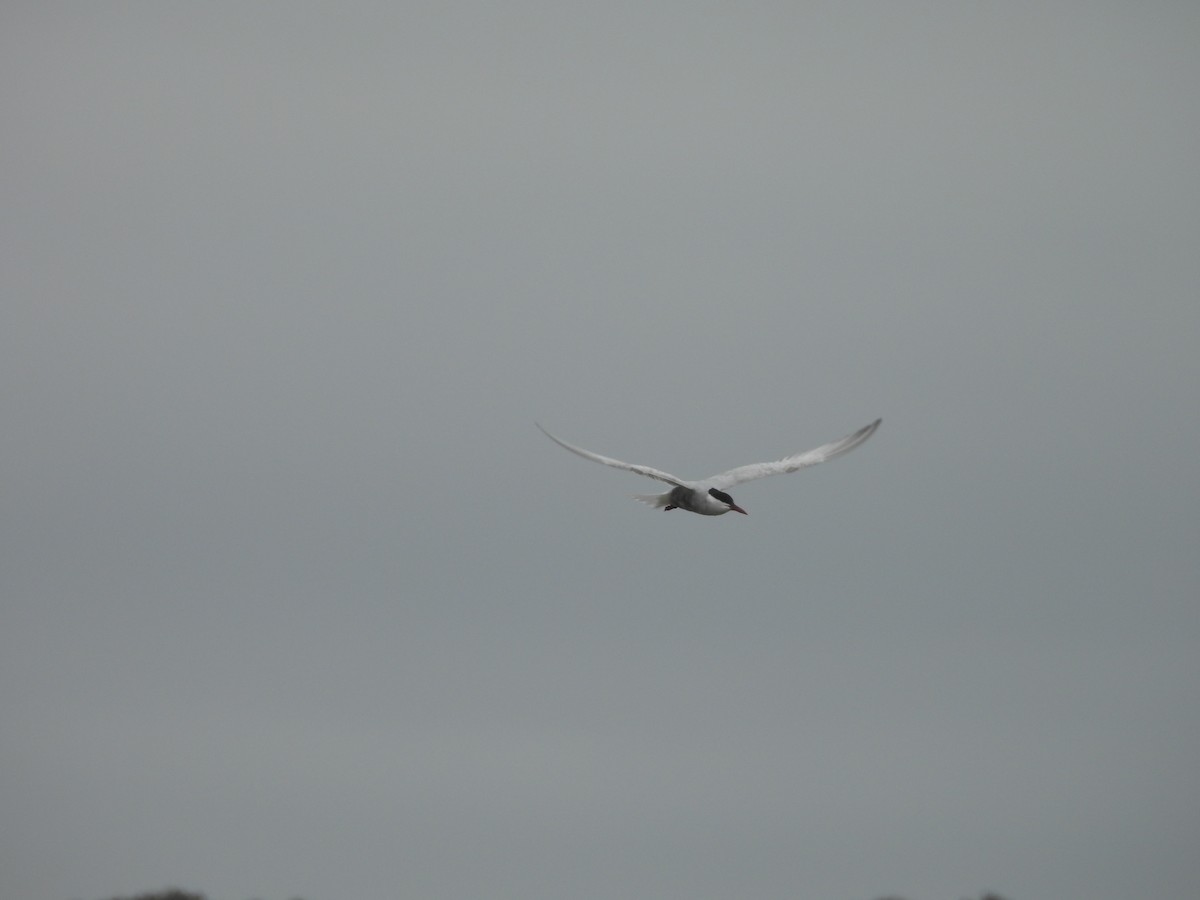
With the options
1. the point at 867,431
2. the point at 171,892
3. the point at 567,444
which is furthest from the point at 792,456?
the point at 171,892

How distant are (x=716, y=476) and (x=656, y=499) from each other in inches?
115

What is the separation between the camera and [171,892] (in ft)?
369

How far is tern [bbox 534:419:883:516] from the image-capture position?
70875 mm

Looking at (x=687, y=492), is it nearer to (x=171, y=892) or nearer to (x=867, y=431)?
(x=867, y=431)

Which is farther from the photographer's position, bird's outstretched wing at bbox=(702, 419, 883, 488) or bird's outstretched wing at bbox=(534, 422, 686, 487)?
bird's outstretched wing at bbox=(702, 419, 883, 488)

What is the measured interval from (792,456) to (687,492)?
7.57 meters

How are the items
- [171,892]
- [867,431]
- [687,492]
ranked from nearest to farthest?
1. [687,492]
2. [867,431]
3. [171,892]

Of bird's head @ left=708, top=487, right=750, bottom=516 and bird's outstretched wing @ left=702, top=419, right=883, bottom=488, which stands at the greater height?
bird's outstretched wing @ left=702, top=419, right=883, bottom=488

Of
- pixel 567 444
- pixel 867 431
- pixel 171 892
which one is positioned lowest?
pixel 171 892

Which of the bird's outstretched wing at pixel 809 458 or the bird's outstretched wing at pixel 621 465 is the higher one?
the bird's outstretched wing at pixel 809 458

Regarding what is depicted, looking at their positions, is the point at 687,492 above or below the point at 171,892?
above

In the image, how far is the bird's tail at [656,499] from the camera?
75625 millimetres

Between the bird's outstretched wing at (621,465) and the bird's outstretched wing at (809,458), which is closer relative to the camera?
the bird's outstretched wing at (621,465)

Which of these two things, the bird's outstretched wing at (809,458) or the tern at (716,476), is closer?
the tern at (716,476)
